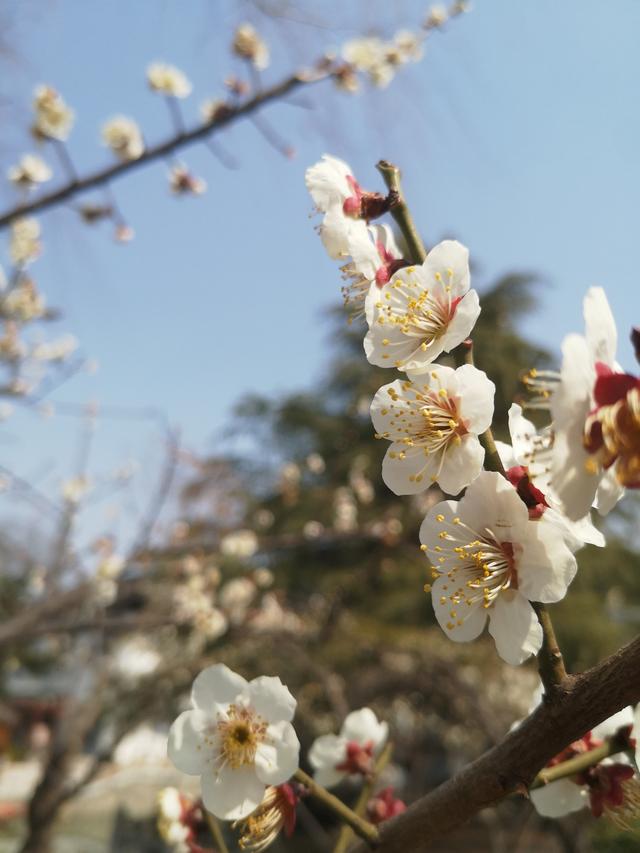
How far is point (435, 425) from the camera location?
1.86ft

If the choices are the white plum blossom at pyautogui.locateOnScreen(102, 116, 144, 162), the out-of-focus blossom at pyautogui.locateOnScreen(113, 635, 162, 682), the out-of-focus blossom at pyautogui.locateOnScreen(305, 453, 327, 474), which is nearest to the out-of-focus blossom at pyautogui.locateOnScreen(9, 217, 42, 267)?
the white plum blossom at pyautogui.locateOnScreen(102, 116, 144, 162)

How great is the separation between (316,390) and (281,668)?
396cm

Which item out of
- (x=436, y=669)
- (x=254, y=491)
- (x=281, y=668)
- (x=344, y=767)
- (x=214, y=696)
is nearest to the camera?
(x=214, y=696)

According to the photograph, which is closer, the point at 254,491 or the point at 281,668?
the point at 281,668

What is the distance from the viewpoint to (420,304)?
1.92 feet

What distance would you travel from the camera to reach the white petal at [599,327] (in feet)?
1.39

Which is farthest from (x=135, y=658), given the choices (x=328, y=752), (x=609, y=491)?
(x=609, y=491)

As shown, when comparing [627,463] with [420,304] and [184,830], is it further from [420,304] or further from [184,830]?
[184,830]

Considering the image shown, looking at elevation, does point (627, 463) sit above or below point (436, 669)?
above

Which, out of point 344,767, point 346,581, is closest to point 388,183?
point 344,767

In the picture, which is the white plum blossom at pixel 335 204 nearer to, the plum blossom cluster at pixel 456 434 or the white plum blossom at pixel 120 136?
the plum blossom cluster at pixel 456 434

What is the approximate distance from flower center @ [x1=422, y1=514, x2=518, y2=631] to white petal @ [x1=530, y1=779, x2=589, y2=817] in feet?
0.63

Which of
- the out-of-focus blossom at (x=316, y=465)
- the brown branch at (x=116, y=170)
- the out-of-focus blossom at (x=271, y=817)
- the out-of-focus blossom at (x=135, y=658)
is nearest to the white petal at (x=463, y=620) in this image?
the out-of-focus blossom at (x=271, y=817)

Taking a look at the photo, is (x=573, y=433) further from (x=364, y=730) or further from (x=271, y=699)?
(x=364, y=730)
